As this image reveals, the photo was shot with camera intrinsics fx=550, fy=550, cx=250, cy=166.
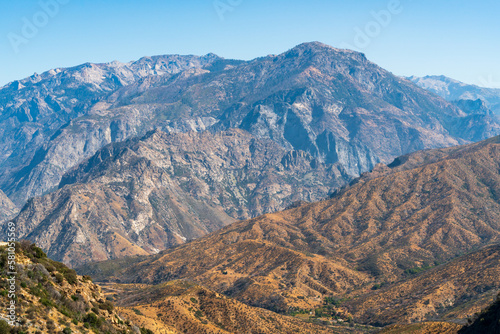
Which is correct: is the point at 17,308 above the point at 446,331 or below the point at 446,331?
above

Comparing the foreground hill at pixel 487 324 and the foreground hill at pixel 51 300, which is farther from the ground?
the foreground hill at pixel 51 300

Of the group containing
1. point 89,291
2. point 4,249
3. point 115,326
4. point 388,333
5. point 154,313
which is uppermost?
point 4,249

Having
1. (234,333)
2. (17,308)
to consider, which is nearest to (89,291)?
(17,308)

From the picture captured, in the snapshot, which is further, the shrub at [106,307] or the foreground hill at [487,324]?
the foreground hill at [487,324]

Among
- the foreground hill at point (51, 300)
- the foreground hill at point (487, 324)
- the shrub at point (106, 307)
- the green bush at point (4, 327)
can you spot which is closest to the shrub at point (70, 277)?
the foreground hill at point (51, 300)

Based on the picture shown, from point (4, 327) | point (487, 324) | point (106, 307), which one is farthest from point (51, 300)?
point (487, 324)

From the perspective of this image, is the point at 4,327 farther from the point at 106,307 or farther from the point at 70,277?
the point at 106,307

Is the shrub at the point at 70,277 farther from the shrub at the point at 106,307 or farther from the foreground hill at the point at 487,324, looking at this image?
the foreground hill at the point at 487,324

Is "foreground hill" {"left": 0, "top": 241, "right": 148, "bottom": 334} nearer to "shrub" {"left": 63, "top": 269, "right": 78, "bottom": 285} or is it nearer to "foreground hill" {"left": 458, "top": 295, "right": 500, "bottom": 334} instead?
"shrub" {"left": 63, "top": 269, "right": 78, "bottom": 285}

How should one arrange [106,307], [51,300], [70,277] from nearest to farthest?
[51,300] < [70,277] < [106,307]

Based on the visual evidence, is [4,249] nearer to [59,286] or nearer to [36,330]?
[59,286]

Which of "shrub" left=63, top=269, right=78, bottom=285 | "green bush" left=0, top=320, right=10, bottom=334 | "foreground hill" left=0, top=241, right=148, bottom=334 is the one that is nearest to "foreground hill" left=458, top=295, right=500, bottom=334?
"foreground hill" left=0, top=241, right=148, bottom=334
